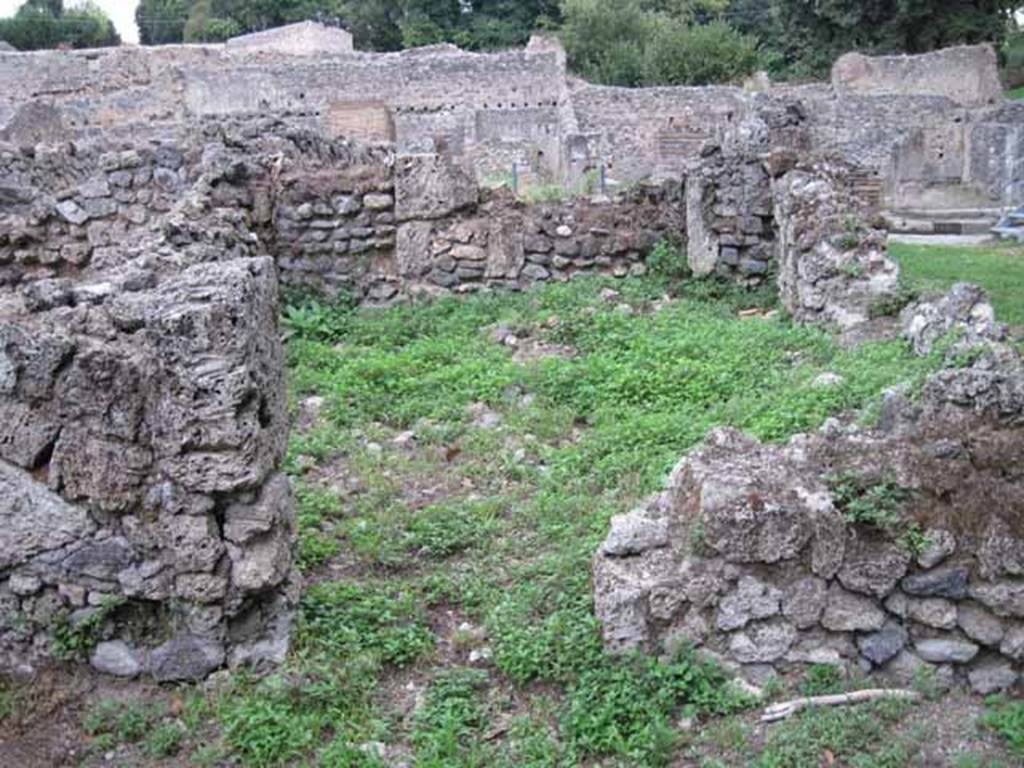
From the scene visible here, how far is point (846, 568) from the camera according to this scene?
158 inches

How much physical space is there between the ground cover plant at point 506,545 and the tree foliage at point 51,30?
44.0 meters

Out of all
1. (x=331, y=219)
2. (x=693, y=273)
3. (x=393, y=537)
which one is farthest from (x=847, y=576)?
(x=331, y=219)

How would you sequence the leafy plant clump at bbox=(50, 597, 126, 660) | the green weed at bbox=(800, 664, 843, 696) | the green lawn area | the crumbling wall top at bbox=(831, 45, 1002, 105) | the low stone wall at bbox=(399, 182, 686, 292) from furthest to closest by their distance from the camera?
1. the crumbling wall top at bbox=(831, 45, 1002, 105)
2. the low stone wall at bbox=(399, 182, 686, 292)
3. the green lawn area
4. the leafy plant clump at bbox=(50, 597, 126, 660)
5. the green weed at bbox=(800, 664, 843, 696)

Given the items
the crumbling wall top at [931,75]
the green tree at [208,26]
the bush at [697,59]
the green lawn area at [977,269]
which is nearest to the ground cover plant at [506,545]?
the green lawn area at [977,269]

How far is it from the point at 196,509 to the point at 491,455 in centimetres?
263

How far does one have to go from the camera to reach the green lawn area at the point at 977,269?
991 cm

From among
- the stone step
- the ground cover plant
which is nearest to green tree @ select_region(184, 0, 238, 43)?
the stone step

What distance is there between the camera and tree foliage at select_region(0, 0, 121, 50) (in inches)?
1909

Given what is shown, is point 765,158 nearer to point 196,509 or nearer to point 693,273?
point 693,273

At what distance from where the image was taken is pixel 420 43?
43.5 metres

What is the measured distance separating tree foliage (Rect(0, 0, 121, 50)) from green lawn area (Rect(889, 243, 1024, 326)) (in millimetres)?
41303

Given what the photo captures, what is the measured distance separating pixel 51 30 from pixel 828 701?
5347 centimetres

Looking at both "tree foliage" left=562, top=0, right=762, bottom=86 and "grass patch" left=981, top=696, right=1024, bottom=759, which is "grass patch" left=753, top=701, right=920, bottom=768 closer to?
"grass patch" left=981, top=696, right=1024, bottom=759

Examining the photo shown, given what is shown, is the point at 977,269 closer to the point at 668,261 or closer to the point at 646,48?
the point at 668,261
